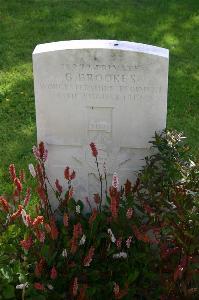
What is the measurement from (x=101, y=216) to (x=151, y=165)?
46 centimetres

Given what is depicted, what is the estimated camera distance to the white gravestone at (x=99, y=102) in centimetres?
317

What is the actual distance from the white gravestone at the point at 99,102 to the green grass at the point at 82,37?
1136 mm

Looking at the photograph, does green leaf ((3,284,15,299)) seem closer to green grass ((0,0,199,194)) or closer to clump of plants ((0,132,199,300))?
clump of plants ((0,132,199,300))

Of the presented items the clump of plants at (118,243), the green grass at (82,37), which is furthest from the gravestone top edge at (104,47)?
the green grass at (82,37)

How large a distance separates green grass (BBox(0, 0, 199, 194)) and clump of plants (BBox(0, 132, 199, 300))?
1343mm

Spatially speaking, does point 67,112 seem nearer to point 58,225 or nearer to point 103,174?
point 103,174

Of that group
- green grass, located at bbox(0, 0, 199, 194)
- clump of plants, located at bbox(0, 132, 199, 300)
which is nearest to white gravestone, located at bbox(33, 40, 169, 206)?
clump of plants, located at bbox(0, 132, 199, 300)

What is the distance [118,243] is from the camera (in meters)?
3.02

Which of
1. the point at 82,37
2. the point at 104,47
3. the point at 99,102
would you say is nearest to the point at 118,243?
the point at 99,102

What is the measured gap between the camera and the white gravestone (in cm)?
317

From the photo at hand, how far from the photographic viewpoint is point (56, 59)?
10.5 feet

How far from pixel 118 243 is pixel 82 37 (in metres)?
4.33

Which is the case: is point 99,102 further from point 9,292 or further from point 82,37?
point 82,37

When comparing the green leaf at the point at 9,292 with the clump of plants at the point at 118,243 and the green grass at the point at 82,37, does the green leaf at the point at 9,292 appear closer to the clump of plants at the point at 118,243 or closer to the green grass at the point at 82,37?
the clump of plants at the point at 118,243
